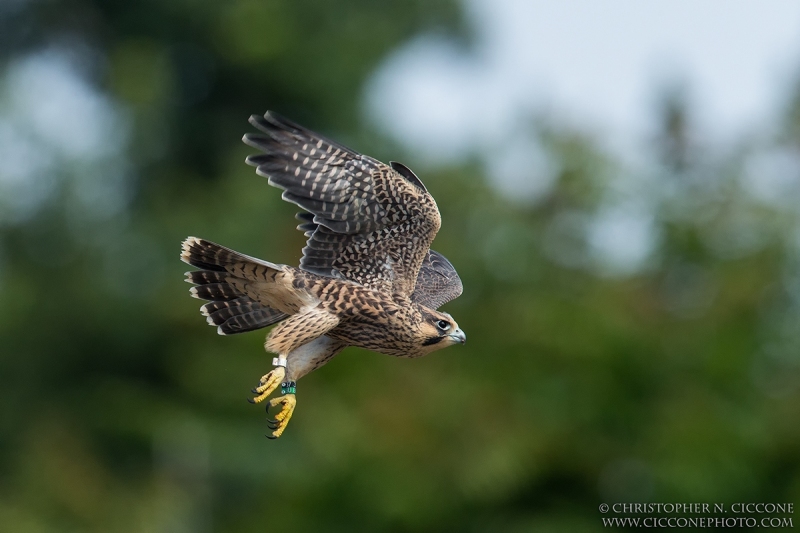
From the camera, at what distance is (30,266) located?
31812 millimetres

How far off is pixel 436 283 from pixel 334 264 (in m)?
1.09

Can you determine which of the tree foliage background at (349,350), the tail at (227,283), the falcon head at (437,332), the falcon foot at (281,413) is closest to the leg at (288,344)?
the falcon foot at (281,413)

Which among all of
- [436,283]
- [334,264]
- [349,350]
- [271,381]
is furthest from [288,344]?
[349,350]

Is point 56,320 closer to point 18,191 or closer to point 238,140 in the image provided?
point 18,191

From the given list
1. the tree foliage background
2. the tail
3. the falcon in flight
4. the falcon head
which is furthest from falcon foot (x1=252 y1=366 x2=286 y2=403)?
the tree foliage background

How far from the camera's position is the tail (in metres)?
6.52

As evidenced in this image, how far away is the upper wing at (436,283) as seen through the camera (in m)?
7.61

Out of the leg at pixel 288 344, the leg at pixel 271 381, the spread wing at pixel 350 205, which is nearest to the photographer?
the leg at pixel 271 381

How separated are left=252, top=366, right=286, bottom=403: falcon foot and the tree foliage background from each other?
37.7 feet

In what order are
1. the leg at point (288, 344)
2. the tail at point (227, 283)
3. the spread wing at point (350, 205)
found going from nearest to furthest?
1. the leg at point (288, 344)
2. the tail at point (227, 283)
3. the spread wing at point (350, 205)

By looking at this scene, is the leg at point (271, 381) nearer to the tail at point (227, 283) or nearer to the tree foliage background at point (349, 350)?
the tail at point (227, 283)

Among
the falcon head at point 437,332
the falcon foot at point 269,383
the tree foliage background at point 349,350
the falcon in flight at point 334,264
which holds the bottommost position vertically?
the tree foliage background at point 349,350

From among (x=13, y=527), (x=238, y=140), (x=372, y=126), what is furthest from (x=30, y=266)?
(x=13, y=527)

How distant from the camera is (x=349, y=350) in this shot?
Result: 2059cm
